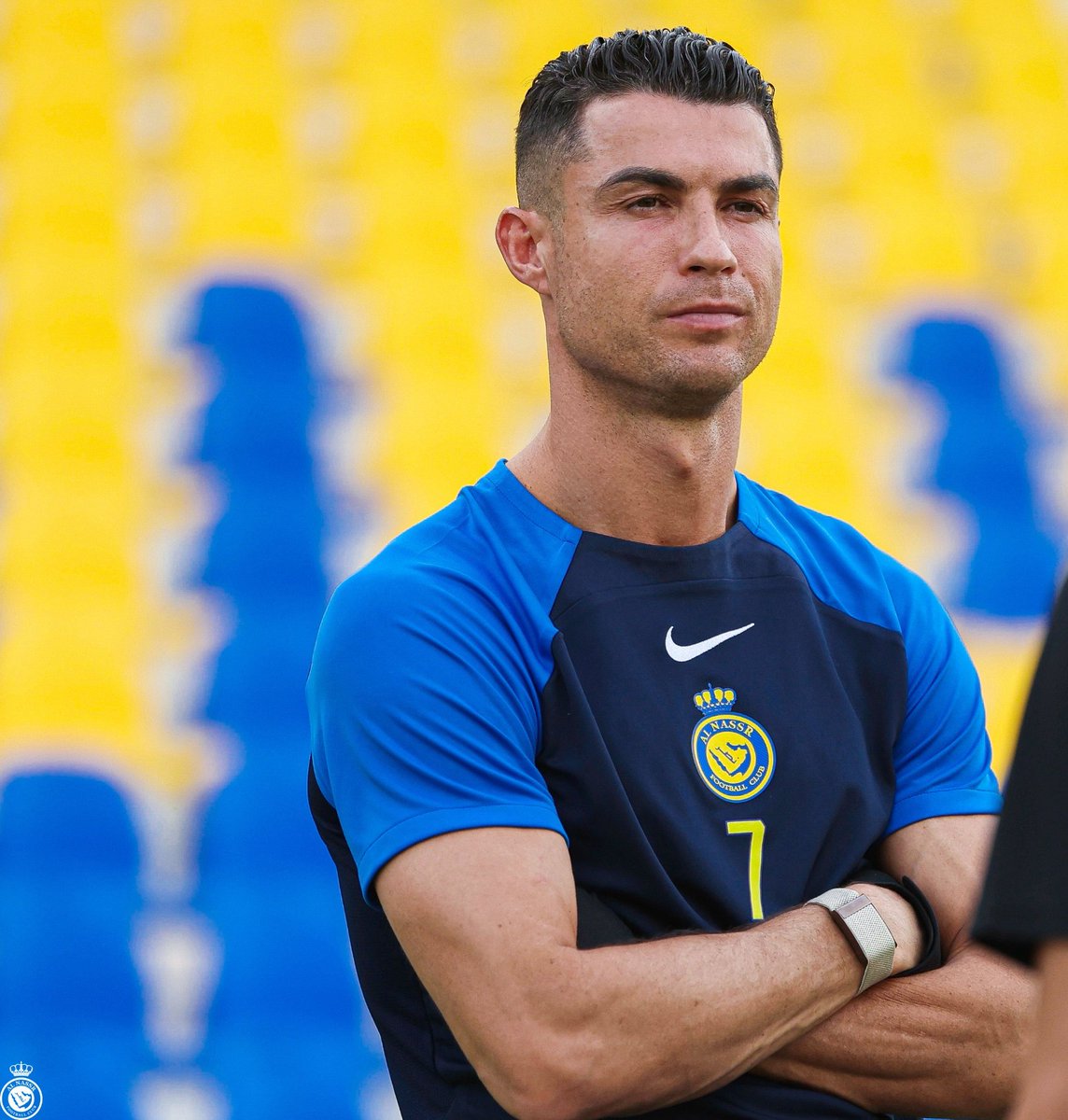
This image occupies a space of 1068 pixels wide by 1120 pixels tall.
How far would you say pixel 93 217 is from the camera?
5.61 m

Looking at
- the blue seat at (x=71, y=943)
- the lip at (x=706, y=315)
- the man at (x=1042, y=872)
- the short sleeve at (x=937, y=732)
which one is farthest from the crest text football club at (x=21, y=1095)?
the man at (x=1042, y=872)

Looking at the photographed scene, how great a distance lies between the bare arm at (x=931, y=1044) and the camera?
152 centimetres

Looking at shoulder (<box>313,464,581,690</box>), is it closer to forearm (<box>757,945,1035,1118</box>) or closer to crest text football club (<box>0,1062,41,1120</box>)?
forearm (<box>757,945,1035,1118</box>)

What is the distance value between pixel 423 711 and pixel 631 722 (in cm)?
21

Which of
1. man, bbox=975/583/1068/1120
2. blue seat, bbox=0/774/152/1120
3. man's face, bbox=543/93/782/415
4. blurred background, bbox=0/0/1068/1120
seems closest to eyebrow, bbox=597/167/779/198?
man's face, bbox=543/93/782/415

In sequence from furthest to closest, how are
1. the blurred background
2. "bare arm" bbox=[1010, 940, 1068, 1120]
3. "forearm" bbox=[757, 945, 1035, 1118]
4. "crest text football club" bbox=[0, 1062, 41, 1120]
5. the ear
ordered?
the blurred background
"crest text football club" bbox=[0, 1062, 41, 1120]
the ear
"forearm" bbox=[757, 945, 1035, 1118]
"bare arm" bbox=[1010, 940, 1068, 1120]

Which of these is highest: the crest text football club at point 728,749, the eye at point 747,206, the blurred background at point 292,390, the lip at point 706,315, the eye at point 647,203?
the blurred background at point 292,390

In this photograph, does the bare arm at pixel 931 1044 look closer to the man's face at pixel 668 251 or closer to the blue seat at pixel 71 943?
the man's face at pixel 668 251

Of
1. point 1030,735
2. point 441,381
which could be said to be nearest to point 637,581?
point 1030,735

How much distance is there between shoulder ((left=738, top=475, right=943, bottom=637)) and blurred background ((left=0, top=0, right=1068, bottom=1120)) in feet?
5.16

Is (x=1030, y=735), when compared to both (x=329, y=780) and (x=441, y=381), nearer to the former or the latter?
(x=329, y=780)

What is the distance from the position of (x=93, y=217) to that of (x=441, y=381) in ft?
4.79

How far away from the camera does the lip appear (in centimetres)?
169

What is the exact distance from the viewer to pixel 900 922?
1576 mm
